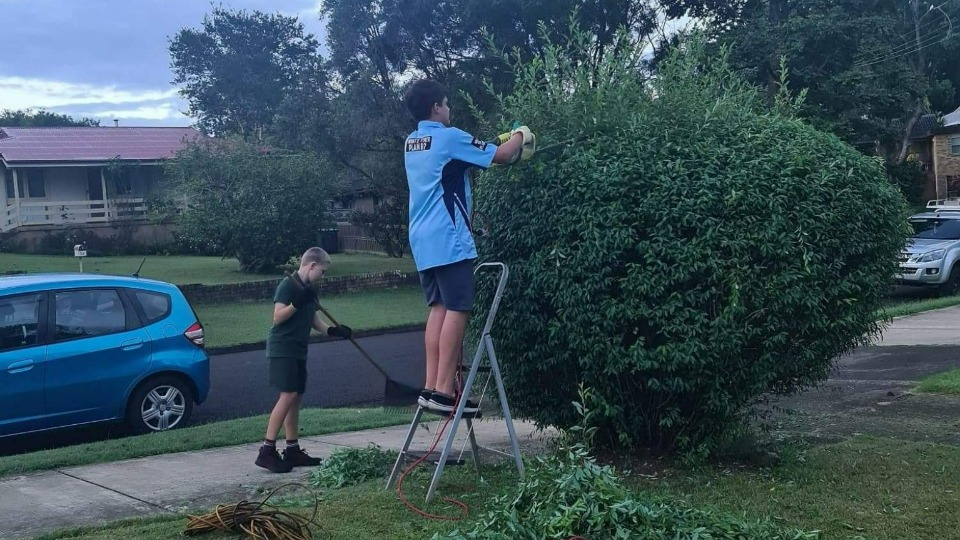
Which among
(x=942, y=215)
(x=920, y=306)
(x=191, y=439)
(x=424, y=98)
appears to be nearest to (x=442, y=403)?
(x=424, y=98)

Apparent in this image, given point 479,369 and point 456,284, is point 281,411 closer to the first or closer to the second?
point 479,369

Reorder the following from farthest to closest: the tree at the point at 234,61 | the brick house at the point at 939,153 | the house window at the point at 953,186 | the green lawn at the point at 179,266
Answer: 1. the tree at the point at 234,61
2. the brick house at the point at 939,153
3. the house window at the point at 953,186
4. the green lawn at the point at 179,266

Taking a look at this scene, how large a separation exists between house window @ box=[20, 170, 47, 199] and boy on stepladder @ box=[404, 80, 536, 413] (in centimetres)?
3889

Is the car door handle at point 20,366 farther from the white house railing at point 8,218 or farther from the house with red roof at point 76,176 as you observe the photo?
the white house railing at point 8,218

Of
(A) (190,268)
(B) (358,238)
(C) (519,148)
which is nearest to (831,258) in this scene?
(C) (519,148)

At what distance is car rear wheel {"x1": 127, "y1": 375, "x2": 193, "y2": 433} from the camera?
30.0 ft

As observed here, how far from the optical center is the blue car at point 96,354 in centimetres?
851

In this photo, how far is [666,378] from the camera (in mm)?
5480

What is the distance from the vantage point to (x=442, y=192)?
17.6 ft

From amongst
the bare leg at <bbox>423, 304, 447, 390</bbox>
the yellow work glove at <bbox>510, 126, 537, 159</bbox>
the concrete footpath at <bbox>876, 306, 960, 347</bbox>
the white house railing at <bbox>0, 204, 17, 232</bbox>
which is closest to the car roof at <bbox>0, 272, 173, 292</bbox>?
the bare leg at <bbox>423, 304, 447, 390</bbox>

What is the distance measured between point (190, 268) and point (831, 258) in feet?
85.5

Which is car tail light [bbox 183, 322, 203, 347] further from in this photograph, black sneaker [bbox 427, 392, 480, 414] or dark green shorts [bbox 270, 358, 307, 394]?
black sneaker [bbox 427, 392, 480, 414]

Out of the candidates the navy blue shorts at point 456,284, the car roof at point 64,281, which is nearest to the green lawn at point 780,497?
the navy blue shorts at point 456,284

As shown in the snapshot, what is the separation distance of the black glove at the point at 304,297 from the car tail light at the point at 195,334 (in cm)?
320
